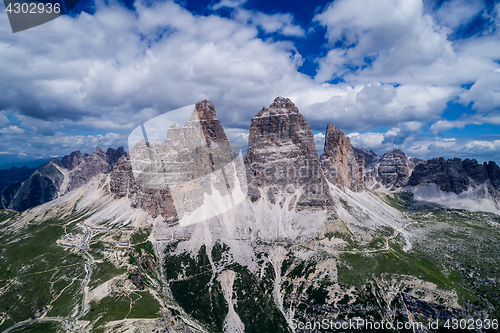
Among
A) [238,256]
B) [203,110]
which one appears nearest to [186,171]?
[203,110]

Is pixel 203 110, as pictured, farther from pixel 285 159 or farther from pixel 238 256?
pixel 238 256

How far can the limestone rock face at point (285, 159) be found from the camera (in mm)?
186250

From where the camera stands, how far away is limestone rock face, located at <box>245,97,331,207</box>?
186 metres

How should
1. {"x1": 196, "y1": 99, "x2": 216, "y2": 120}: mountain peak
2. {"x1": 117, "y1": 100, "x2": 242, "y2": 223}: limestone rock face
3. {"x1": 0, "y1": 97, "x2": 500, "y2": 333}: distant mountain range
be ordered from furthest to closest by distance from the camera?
{"x1": 196, "y1": 99, "x2": 216, "y2": 120}: mountain peak < {"x1": 117, "y1": 100, "x2": 242, "y2": 223}: limestone rock face < {"x1": 0, "y1": 97, "x2": 500, "y2": 333}: distant mountain range

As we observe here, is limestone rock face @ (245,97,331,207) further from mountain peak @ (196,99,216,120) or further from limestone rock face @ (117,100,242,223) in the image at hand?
mountain peak @ (196,99,216,120)

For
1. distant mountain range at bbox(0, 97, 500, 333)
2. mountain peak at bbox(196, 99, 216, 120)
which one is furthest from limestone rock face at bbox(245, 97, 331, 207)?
mountain peak at bbox(196, 99, 216, 120)

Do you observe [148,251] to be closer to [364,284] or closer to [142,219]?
[142,219]

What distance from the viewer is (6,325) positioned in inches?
3617

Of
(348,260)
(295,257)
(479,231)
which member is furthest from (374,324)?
(479,231)

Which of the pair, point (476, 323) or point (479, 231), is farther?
point (479, 231)

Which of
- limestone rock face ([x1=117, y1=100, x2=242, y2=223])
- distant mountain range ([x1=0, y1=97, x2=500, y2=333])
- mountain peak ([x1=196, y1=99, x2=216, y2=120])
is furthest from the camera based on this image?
mountain peak ([x1=196, y1=99, x2=216, y2=120])

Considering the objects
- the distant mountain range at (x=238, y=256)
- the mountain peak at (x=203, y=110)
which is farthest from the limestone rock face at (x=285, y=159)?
the mountain peak at (x=203, y=110)

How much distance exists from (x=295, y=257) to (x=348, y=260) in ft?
95.1

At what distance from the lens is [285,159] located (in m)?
192
